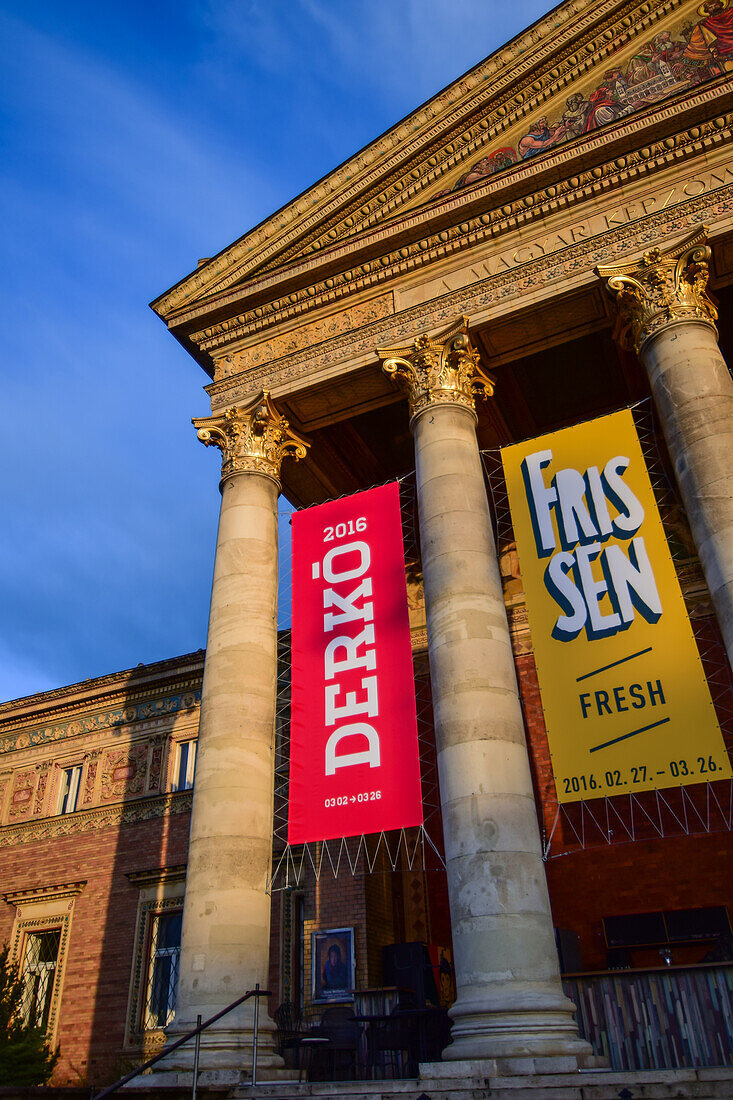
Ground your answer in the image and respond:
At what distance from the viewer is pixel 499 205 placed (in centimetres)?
1404

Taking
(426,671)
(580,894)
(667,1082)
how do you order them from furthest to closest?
(426,671), (580,894), (667,1082)

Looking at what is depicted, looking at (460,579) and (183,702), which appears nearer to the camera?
(460,579)

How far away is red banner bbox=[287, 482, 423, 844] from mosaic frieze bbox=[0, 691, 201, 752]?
8172mm

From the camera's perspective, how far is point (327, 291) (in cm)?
1532

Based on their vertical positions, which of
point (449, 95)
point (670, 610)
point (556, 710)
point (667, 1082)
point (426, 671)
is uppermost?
point (449, 95)

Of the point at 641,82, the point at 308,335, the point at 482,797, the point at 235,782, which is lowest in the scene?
the point at 482,797

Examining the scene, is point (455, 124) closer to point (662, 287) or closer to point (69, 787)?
point (662, 287)

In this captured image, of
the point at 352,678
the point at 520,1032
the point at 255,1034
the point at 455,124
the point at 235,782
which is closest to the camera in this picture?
the point at 520,1032

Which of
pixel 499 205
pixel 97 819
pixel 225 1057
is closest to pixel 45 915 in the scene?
pixel 97 819

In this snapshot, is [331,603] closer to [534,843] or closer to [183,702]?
[534,843]

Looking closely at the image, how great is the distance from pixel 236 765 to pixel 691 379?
797 centimetres

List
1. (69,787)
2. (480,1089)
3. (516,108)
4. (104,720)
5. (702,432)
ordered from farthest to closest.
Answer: (104,720) < (69,787) < (516,108) < (702,432) < (480,1089)

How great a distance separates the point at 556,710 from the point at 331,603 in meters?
3.78

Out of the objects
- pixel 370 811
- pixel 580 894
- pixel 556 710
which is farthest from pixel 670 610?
pixel 580 894
